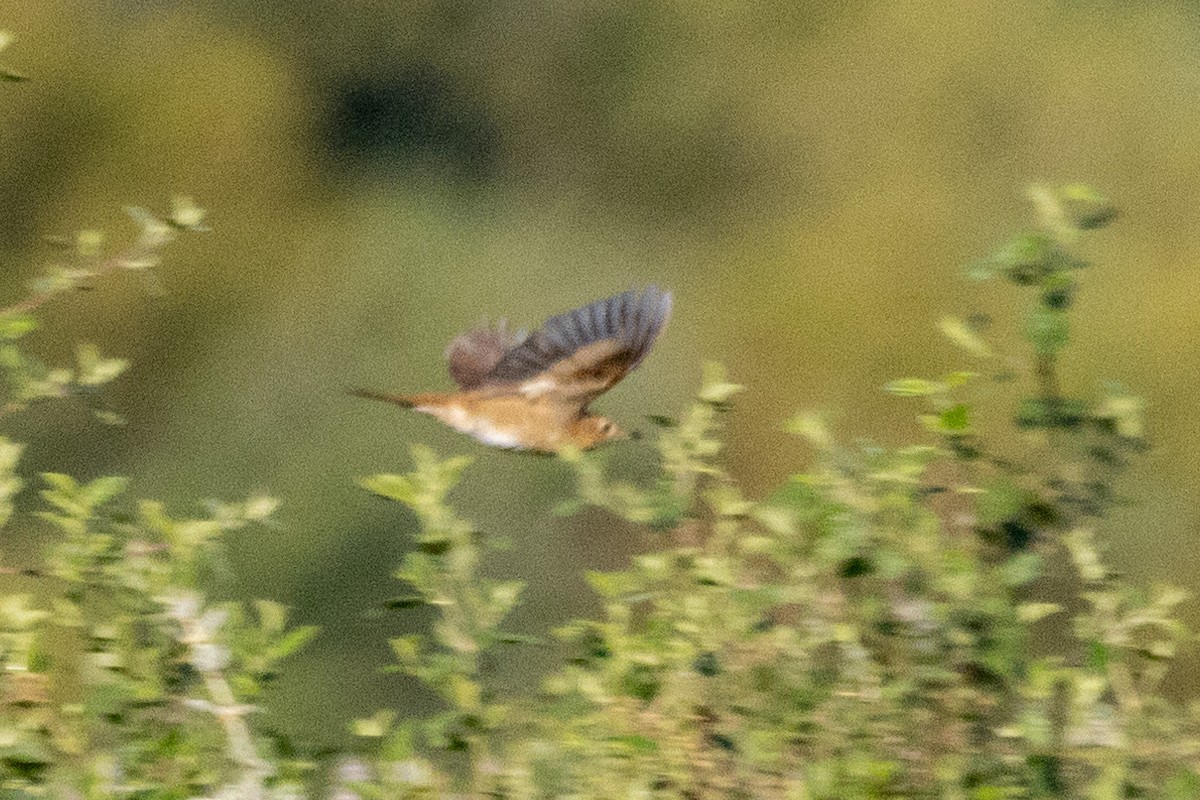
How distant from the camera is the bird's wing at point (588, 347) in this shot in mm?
2600

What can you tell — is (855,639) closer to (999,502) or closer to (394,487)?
(999,502)

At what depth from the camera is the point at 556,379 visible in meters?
2.74

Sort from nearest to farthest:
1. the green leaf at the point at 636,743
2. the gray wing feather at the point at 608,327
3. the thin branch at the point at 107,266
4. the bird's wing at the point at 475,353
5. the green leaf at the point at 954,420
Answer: the green leaf at the point at 636,743 < the green leaf at the point at 954,420 < the thin branch at the point at 107,266 < the gray wing feather at the point at 608,327 < the bird's wing at the point at 475,353

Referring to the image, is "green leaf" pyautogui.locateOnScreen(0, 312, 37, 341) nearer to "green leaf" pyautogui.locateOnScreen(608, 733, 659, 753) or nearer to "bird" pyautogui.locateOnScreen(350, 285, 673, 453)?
"green leaf" pyautogui.locateOnScreen(608, 733, 659, 753)

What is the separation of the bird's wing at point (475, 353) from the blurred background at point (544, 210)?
236 centimetres

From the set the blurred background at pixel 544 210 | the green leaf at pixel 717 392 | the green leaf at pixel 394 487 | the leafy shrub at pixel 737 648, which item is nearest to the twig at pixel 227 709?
the leafy shrub at pixel 737 648

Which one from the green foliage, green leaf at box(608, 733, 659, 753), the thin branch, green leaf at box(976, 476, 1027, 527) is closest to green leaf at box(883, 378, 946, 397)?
the green foliage

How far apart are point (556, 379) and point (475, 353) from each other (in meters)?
0.47

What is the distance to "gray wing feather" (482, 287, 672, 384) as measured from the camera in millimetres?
2592

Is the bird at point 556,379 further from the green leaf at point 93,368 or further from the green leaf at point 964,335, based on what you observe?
the green leaf at point 964,335

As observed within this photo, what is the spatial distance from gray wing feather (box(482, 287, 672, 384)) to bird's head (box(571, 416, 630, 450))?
0.51 ft

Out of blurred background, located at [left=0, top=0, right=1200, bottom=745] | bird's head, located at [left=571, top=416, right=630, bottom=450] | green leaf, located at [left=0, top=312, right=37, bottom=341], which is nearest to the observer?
green leaf, located at [left=0, top=312, right=37, bottom=341]

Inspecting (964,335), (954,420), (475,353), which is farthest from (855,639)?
(475,353)

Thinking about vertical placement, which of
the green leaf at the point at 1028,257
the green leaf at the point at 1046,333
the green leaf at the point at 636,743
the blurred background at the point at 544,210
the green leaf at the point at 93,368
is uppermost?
the blurred background at the point at 544,210
